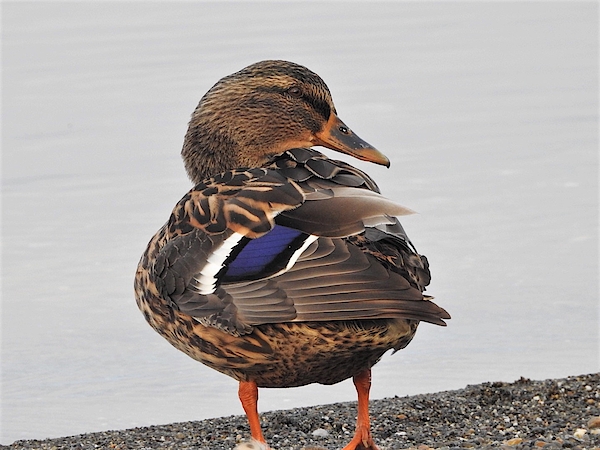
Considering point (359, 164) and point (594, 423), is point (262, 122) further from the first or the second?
point (359, 164)

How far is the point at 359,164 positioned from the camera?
361 inches

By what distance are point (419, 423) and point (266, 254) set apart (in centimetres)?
151

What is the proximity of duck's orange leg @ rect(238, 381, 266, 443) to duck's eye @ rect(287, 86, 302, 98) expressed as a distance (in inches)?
52.7

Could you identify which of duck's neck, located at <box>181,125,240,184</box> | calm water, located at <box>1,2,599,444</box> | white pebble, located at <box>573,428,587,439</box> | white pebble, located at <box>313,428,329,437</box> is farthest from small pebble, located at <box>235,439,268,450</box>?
calm water, located at <box>1,2,599,444</box>

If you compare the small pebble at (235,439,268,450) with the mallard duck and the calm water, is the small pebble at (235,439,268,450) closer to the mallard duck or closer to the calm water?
the mallard duck

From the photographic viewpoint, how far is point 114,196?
8852 mm

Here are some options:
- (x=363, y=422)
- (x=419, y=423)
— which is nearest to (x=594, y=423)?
(x=419, y=423)

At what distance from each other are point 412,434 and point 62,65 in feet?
26.9

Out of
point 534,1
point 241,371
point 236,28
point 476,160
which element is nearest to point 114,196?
point 476,160

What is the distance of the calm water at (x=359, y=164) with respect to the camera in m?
6.41

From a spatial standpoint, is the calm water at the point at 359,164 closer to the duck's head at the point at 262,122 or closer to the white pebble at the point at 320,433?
the white pebble at the point at 320,433

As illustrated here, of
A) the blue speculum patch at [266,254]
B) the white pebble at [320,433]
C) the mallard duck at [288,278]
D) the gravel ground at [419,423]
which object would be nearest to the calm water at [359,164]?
the gravel ground at [419,423]

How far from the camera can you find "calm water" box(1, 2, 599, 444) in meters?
6.41

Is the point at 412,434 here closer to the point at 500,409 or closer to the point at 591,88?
the point at 500,409
